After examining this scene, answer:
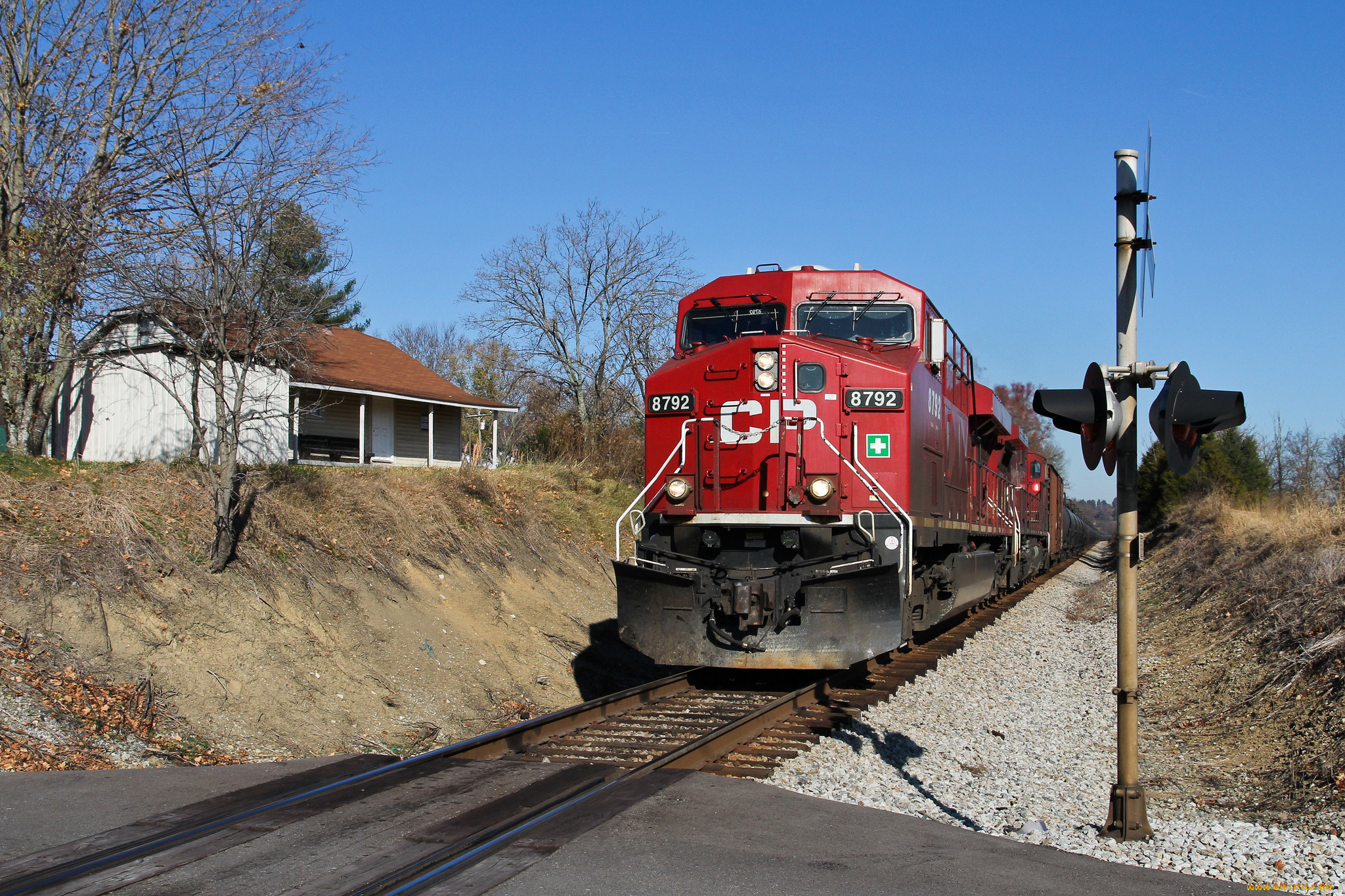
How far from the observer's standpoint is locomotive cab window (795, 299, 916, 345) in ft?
34.7

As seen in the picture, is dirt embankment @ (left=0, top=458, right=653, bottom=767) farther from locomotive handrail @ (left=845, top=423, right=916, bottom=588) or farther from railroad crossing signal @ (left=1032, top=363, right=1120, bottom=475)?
railroad crossing signal @ (left=1032, top=363, right=1120, bottom=475)

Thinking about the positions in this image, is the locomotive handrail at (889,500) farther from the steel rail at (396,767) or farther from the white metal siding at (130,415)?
the white metal siding at (130,415)

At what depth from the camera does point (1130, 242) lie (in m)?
5.53

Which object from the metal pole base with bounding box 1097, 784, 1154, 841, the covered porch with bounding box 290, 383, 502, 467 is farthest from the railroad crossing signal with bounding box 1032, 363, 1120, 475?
the covered porch with bounding box 290, 383, 502, 467

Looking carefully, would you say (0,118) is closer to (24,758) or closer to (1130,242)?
(24,758)

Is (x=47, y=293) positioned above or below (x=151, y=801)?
above

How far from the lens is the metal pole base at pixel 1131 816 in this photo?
5.37 m


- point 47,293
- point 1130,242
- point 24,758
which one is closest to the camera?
point 1130,242

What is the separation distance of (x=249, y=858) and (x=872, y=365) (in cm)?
695

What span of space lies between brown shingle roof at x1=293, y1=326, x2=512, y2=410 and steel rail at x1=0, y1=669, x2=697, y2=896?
14115 mm

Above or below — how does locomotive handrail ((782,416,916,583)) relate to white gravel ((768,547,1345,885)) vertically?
above

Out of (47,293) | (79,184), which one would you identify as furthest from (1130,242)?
(79,184)

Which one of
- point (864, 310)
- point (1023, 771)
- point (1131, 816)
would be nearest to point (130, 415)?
point (864, 310)

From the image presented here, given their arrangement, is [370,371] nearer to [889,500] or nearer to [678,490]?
[678,490]
